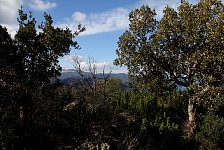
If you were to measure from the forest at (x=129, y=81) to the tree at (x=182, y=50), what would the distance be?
89mm

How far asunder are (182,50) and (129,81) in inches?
266

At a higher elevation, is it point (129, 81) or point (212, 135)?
point (129, 81)

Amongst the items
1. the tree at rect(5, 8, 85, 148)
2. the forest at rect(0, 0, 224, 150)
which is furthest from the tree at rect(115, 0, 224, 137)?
the tree at rect(5, 8, 85, 148)

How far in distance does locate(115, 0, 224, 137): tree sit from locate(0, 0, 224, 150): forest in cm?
9

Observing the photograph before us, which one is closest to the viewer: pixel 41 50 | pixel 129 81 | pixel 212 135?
pixel 41 50

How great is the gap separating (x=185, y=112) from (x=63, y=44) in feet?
85.5

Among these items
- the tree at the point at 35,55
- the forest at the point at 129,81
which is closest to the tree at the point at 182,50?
the forest at the point at 129,81

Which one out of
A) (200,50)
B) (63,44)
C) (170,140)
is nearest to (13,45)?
(63,44)

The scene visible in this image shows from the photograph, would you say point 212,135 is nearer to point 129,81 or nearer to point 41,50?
point 129,81

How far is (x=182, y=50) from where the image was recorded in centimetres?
3531

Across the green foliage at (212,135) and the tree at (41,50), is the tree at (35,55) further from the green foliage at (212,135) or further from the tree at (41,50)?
the green foliage at (212,135)

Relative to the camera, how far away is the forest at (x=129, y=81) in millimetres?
24531

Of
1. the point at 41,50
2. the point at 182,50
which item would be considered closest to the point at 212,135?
the point at 182,50

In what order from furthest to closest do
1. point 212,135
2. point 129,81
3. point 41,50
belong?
point 129,81, point 212,135, point 41,50
